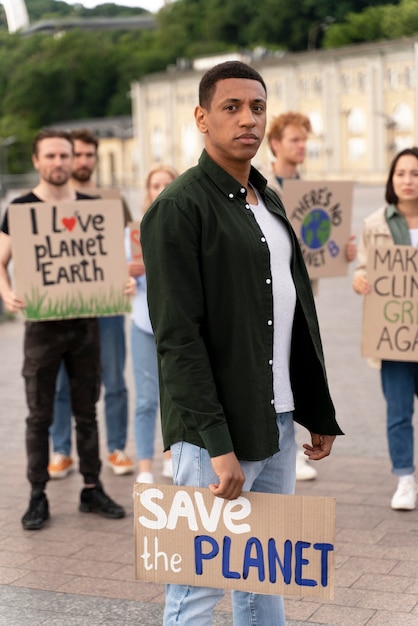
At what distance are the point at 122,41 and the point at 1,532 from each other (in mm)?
117271

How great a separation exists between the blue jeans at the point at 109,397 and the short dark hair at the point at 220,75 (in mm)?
4189

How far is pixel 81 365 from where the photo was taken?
20.9ft

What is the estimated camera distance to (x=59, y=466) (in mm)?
7328

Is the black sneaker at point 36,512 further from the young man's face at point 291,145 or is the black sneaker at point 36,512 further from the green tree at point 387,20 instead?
the green tree at point 387,20

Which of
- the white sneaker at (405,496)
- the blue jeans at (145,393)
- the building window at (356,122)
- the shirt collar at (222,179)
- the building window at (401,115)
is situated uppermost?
the shirt collar at (222,179)

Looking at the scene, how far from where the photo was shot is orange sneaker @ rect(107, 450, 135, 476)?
23.9 ft

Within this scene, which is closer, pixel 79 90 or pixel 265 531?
pixel 265 531

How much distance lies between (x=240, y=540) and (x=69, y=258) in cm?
341

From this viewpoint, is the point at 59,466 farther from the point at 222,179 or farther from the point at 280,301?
the point at 222,179

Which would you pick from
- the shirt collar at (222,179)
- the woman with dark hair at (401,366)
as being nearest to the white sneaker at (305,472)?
the woman with dark hair at (401,366)

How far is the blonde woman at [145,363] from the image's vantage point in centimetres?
682

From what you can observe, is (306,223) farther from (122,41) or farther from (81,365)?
(122,41)

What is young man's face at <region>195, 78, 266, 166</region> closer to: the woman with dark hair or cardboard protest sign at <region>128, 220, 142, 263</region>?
the woman with dark hair

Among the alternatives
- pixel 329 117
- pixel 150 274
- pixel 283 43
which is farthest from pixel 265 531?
pixel 329 117
